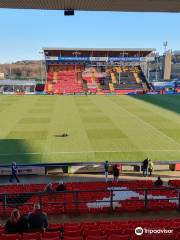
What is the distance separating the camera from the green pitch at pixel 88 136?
23.5 metres

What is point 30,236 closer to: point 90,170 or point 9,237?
point 9,237

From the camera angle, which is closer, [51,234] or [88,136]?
[51,234]

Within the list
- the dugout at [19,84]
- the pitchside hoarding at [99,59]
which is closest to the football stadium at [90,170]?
the dugout at [19,84]

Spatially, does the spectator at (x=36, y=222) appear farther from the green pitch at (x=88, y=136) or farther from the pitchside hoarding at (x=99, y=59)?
the pitchside hoarding at (x=99, y=59)

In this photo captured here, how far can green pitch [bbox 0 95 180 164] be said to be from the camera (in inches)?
926

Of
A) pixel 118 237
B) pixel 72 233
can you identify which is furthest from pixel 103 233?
pixel 72 233

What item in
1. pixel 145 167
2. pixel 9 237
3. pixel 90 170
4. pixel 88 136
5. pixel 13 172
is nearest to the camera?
pixel 9 237

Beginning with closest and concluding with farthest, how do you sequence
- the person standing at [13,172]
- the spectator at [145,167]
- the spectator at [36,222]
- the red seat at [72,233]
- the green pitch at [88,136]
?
1. the spectator at [36,222]
2. the red seat at [72,233]
3. the person standing at [13,172]
4. the spectator at [145,167]
5. the green pitch at [88,136]

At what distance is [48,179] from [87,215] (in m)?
9.69

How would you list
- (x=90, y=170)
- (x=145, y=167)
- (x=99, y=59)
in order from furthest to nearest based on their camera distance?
(x=99, y=59) → (x=90, y=170) → (x=145, y=167)

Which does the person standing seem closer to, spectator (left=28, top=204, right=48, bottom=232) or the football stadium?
the football stadium

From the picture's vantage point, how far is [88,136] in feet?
95.6
